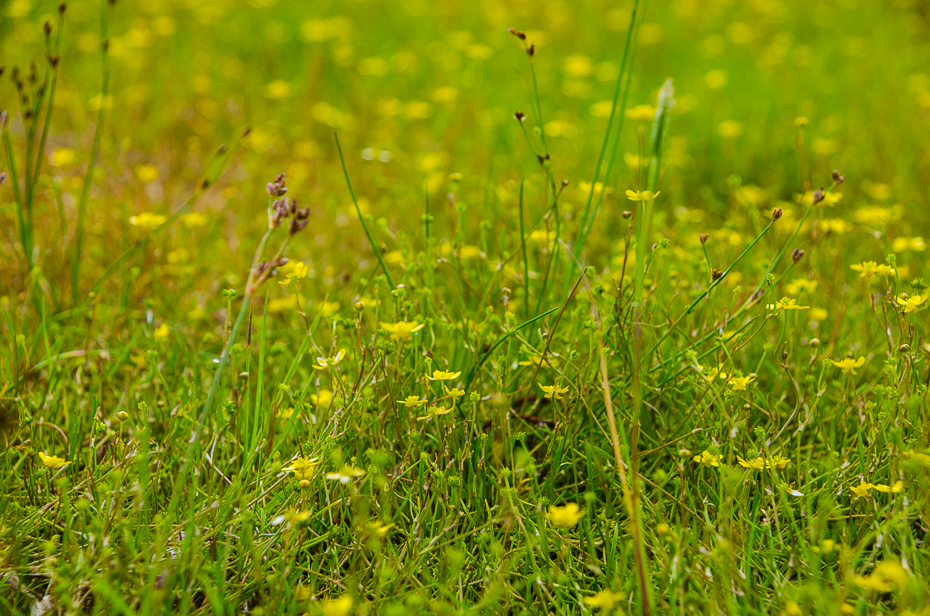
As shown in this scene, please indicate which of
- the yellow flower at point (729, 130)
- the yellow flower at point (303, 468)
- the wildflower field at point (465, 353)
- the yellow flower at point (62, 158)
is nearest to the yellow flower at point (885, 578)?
the wildflower field at point (465, 353)

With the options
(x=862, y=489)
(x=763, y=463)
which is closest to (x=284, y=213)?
(x=763, y=463)

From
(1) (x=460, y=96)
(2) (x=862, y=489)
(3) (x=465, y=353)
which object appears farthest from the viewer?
(1) (x=460, y=96)

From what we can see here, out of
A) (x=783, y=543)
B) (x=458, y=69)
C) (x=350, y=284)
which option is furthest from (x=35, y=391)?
(x=458, y=69)

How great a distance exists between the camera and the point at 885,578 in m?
1.12

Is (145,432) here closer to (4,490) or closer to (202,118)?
(4,490)

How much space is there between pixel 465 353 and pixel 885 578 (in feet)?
3.16

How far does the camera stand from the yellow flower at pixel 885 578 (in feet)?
3.20

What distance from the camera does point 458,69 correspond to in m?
4.36

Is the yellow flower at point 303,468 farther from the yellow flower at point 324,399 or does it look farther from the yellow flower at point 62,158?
the yellow flower at point 62,158

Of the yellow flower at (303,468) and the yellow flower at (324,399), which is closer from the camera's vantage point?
the yellow flower at (303,468)

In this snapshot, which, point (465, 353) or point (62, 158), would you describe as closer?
point (465, 353)

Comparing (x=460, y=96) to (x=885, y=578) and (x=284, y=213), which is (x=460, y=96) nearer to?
(x=284, y=213)

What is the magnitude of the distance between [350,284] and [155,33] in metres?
3.37

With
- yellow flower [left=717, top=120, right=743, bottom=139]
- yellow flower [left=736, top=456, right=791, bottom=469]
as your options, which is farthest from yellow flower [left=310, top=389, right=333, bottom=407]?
yellow flower [left=717, top=120, right=743, bottom=139]
